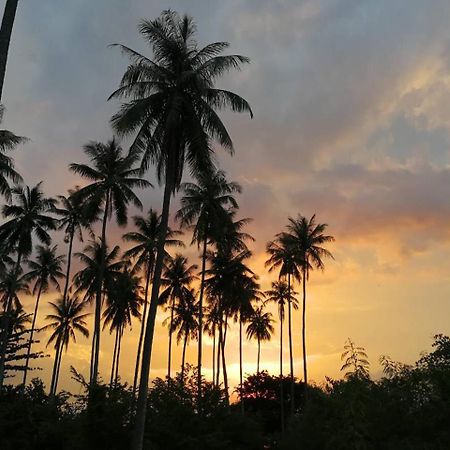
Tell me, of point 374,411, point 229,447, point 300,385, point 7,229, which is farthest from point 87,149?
point 300,385

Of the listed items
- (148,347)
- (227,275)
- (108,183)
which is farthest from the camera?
(227,275)

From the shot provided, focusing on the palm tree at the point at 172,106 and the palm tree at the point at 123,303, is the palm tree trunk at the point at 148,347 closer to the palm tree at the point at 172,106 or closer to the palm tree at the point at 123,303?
the palm tree at the point at 172,106

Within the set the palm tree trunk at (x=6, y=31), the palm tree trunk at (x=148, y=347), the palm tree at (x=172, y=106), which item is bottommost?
the palm tree trunk at (x=148, y=347)

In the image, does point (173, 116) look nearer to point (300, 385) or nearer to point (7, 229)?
point (7, 229)

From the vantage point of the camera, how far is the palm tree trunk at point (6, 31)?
10658 millimetres

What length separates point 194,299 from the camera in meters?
50.4

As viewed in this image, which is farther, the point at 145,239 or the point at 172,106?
the point at 145,239

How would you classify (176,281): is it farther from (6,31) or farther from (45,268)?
(6,31)

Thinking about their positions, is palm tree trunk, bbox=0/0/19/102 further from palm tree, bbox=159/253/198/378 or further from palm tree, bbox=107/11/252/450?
palm tree, bbox=159/253/198/378

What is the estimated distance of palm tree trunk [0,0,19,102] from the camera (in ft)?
35.0

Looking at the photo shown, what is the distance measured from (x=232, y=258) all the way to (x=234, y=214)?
3.61m

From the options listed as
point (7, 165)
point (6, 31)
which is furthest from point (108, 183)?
point (6, 31)

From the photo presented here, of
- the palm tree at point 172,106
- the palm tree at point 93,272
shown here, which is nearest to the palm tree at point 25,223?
the palm tree at point 93,272

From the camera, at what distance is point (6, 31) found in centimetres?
1091
